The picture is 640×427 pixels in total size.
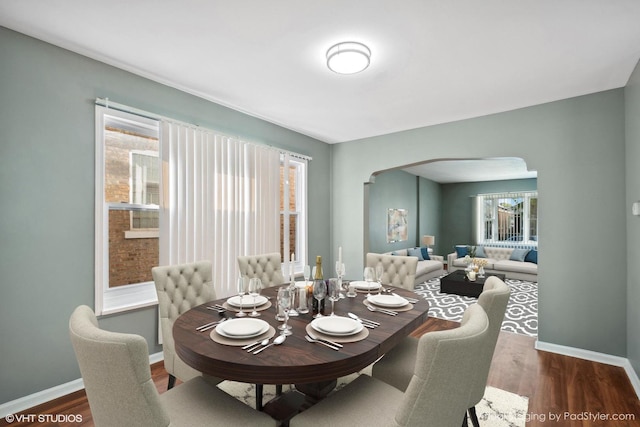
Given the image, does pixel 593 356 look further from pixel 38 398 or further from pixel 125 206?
pixel 38 398

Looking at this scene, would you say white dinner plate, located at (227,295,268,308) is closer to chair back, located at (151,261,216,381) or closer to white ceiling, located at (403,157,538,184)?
chair back, located at (151,261,216,381)

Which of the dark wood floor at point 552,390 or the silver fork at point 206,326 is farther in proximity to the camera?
the dark wood floor at point 552,390

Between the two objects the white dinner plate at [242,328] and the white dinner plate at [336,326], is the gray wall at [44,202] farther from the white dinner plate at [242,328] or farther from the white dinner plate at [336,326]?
the white dinner plate at [336,326]

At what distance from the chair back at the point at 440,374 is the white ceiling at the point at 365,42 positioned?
1753mm

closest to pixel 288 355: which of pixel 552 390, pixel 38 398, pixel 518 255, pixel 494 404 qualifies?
pixel 494 404

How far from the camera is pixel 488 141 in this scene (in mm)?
3613

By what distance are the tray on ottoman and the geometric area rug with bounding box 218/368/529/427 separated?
2.99 meters

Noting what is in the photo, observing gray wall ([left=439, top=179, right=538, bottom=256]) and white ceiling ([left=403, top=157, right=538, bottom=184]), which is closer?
white ceiling ([left=403, top=157, right=538, bottom=184])

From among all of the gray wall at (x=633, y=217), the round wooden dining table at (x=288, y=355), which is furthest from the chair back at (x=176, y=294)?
the gray wall at (x=633, y=217)

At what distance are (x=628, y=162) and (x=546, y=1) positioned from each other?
192 centimetres

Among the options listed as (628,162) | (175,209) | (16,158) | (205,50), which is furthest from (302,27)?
(628,162)

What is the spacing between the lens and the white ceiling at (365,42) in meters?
1.84

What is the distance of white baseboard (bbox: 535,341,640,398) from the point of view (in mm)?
2656

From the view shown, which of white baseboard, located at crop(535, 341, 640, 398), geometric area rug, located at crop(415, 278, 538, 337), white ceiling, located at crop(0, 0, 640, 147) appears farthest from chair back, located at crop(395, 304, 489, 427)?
white baseboard, located at crop(535, 341, 640, 398)
